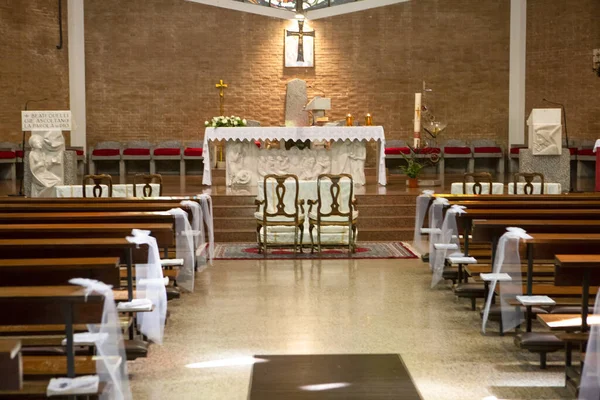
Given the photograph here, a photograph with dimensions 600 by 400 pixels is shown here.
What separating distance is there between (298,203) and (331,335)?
151 inches

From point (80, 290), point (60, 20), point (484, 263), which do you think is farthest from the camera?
point (60, 20)

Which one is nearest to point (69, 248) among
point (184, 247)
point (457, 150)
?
point (184, 247)

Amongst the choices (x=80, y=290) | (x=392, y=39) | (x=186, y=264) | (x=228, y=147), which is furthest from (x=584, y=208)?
(x=392, y=39)

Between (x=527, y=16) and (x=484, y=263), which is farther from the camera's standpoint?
(x=527, y=16)

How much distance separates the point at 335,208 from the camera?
932 cm

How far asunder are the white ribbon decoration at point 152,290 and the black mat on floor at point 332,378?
0.76 metres

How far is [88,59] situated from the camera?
17.7 metres

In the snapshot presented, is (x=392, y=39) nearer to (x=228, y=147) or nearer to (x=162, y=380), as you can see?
(x=228, y=147)

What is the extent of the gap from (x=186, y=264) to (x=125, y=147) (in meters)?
10.8

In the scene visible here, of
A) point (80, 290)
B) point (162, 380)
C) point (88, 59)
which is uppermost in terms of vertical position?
point (88, 59)

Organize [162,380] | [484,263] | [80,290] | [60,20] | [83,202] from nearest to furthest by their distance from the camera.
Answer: [80,290], [162,380], [484,263], [83,202], [60,20]

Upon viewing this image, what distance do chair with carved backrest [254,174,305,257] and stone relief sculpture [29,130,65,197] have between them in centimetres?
413

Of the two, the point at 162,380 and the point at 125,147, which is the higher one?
the point at 125,147

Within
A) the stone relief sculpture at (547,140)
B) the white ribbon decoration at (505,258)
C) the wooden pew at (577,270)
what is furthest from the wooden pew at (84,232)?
the stone relief sculpture at (547,140)
